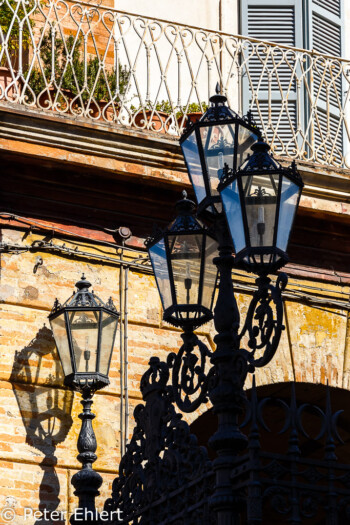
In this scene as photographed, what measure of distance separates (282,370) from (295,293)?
645 mm

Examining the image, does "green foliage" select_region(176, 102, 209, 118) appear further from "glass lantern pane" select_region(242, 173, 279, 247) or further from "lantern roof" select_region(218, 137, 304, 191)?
"glass lantern pane" select_region(242, 173, 279, 247)

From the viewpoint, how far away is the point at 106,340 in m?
7.96

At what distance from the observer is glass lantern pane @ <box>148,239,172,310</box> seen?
236 inches

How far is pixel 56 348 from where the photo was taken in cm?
853

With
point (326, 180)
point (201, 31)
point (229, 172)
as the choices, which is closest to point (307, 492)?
point (229, 172)

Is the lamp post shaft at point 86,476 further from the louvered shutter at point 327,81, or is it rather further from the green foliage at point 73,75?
the louvered shutter at point 327,81

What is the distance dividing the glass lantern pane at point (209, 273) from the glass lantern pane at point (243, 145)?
0.45 m

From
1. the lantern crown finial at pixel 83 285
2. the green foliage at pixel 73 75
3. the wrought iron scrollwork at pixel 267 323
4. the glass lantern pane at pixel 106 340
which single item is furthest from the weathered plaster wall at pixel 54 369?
the wrought iron scrollwork at pixel 267 323

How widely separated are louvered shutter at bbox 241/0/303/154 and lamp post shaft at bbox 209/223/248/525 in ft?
13.5

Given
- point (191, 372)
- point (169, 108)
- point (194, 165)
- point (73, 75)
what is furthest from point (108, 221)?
point (191, 372)

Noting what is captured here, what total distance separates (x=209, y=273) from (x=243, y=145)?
2.20 feet

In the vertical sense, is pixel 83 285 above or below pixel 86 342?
above

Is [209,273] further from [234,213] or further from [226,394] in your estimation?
[226,394]

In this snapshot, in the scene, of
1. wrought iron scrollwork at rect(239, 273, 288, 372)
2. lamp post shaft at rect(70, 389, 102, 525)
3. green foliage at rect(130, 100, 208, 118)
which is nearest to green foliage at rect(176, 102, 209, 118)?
green foliage at rect(130, 100, 208, 118)
